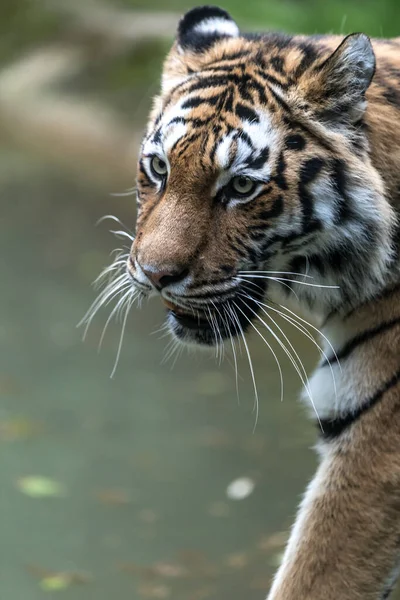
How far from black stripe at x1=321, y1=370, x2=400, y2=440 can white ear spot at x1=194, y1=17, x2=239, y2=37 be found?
93cm

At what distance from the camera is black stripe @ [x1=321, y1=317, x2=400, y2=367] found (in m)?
2.34

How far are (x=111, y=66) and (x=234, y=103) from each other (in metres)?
6.03

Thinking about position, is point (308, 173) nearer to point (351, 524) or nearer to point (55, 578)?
point (351, 524)

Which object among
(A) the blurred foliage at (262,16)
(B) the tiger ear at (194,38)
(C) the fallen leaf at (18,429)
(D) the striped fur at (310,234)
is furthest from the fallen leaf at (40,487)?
(A) the blurred foliage at (262,16)

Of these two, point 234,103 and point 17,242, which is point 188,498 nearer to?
point 234,103

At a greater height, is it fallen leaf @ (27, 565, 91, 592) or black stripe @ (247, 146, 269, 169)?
black stripe @ (247, 146, 269, 169)

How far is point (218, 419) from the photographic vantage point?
4375mm

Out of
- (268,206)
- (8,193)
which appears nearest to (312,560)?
(268,206)

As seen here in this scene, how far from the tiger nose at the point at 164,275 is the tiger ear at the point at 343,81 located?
1.47 ft

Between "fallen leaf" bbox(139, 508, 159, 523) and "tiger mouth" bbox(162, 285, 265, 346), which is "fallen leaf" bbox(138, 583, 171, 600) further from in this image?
"tiger mouth" bbox(162, 285, 265, 346)

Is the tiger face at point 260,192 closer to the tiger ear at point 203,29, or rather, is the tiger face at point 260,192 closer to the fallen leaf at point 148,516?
the tiger ear at point 203,29

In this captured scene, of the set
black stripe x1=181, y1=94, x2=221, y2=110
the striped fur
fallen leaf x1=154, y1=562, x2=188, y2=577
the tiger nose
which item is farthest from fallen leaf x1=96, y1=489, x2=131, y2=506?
black stripe x1=181, y1=94, x2=221, y2=110

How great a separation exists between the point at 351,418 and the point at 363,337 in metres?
0.18

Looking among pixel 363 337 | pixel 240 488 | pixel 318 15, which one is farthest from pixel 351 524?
pixel 318 15
